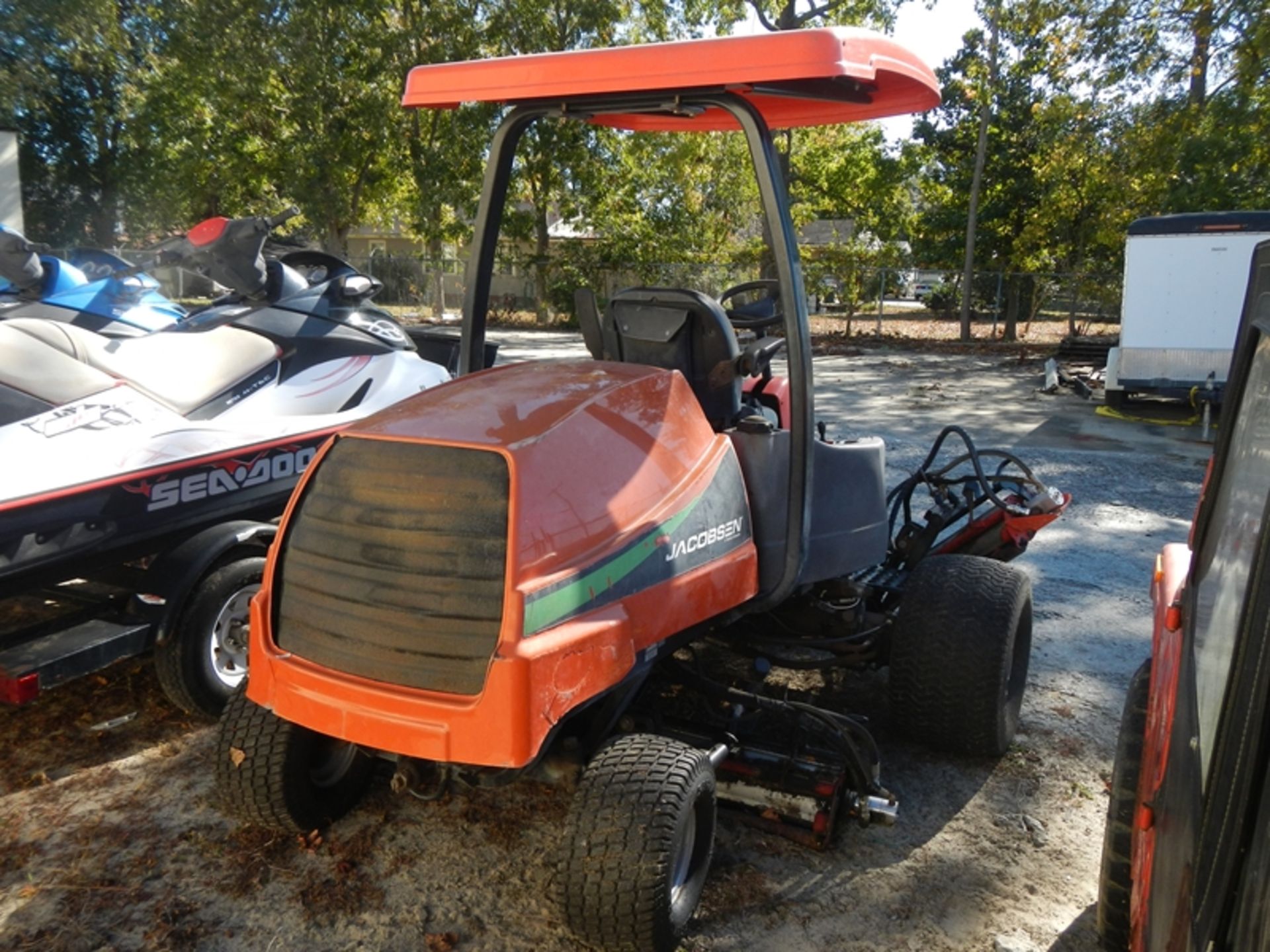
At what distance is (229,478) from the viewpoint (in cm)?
448

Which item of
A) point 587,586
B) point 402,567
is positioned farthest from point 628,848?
point 402,567

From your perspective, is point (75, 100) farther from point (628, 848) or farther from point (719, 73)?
point (628, 848)

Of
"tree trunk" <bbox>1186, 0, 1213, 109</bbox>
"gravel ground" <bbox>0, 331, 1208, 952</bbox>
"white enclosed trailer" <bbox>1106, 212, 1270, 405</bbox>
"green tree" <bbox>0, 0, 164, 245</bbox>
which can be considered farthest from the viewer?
"green tree" <bbox>0, 0, 164, 245</bbox>

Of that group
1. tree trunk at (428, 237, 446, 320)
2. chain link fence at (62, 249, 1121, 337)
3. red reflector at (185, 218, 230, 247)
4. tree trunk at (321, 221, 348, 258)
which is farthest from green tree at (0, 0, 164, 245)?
red reflector at (185, 218, 230, 247)

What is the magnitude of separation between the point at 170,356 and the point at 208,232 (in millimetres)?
903

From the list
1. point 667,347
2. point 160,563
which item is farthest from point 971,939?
point 160,563

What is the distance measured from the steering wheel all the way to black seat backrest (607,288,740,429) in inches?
11.4

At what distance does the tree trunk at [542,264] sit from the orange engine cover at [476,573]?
2359 cm

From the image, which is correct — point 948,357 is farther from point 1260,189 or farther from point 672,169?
point 672,169

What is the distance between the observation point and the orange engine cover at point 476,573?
2.42 m

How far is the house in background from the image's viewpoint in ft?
46.8

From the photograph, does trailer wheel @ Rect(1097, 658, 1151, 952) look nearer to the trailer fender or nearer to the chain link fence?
the trailer fender

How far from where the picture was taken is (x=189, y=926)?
9.34 feet

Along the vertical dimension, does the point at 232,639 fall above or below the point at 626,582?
below
